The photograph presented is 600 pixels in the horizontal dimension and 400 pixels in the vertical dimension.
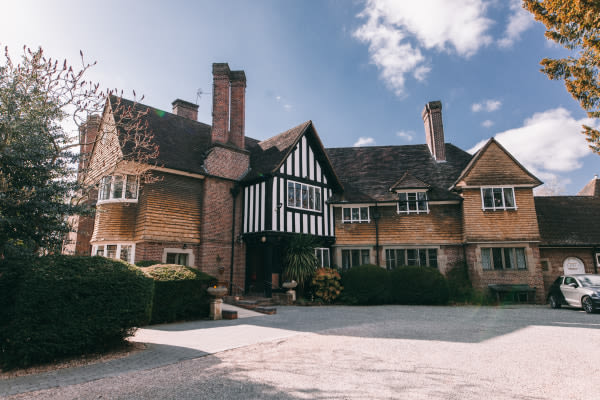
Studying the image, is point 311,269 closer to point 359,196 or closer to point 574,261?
point 359,196

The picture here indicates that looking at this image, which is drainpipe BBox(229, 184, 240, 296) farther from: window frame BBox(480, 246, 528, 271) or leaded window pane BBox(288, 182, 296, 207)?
window frame BBox(480, 246, 528, 271)

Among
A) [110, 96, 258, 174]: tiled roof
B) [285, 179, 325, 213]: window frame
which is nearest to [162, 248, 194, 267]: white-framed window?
[110, 96, 258, 174]: tiled roof

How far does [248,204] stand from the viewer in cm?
1775

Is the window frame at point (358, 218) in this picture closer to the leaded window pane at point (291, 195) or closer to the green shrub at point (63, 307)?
the leaded window pane at point (291, 195)

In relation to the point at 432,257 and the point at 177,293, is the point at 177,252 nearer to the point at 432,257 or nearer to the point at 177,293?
the point at 177,293

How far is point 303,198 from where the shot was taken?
18.3m

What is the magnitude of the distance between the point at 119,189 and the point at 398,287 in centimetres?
1361

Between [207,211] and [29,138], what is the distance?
358 inches

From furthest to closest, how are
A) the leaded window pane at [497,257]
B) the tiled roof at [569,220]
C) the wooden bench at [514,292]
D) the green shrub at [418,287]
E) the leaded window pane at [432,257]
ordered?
1. the tiled roof at [569,220]
2. the leaded window pane at [432,257]
3. the leaded window pane at [497,257]
4. the wooden bench at [514,292]
5. the green shrub at [418,287]

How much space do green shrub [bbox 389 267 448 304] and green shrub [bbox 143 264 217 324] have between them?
8.81 metres

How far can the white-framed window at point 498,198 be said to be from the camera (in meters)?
18.6

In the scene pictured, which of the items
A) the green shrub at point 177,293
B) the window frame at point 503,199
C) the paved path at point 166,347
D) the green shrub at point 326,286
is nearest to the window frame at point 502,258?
the window frame at point 503,199

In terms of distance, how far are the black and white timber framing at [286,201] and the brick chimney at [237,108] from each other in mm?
2829

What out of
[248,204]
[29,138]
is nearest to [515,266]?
[248,204]
